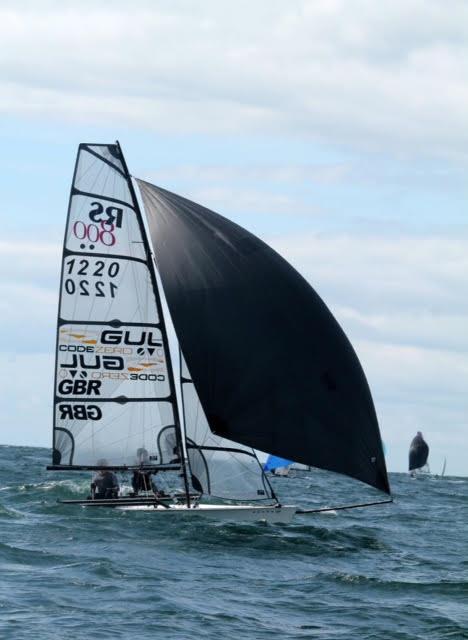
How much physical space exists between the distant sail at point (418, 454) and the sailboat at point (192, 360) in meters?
49.3

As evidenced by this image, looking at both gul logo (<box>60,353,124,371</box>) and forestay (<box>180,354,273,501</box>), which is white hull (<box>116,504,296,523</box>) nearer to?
forestay (<box>180,354,273,501</box>)

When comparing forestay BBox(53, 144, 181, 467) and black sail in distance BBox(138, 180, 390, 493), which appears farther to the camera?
forestay BBox(53, 144, 181, 467)

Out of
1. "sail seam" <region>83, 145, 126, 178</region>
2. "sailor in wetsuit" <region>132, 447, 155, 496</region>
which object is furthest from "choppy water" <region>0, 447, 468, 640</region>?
"sail seam" <region>83, 145, 126, 178</region>

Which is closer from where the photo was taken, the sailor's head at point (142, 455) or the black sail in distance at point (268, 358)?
the black sail in distance at point (268, 358)

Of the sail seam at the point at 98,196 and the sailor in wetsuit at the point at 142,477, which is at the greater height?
the sail seam at the point at 98,196

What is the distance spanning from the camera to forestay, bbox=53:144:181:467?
971 inches

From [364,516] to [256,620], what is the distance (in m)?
14.7

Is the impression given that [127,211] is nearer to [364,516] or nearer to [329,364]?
[329,364]

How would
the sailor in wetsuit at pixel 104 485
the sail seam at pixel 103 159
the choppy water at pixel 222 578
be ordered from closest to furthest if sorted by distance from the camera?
the choppy water at pixel 222 578
the sailor in wetsuit at pixel 104 485
the sail seam at pixel 103 159

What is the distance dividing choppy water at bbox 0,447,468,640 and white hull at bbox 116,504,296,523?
19cm

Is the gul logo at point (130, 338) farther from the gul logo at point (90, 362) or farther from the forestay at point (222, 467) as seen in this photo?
the forestay at point (222, 467)

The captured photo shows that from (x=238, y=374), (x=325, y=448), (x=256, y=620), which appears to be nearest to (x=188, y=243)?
(x=238, y=374)

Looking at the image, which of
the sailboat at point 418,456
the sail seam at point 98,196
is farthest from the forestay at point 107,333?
the sailboat at point 418,456

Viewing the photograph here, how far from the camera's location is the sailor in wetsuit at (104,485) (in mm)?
24641
